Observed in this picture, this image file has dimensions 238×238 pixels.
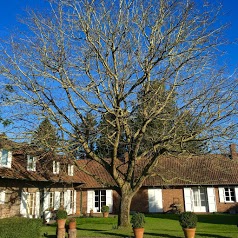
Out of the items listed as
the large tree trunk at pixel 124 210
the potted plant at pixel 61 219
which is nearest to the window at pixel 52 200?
the potted plant at pixel 61 219

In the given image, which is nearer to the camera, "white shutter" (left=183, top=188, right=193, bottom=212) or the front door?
"white shutter" (left=183, top=188, right=193, bottom=212)

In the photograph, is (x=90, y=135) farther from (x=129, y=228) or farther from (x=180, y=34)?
(x=180, y=34)

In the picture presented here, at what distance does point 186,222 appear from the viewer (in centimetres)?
1196

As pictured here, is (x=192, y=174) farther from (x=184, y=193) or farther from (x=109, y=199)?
(x=109, y=199)

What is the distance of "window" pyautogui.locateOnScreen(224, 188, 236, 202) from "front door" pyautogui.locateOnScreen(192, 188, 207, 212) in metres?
1.79

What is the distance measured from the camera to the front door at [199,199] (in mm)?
27677

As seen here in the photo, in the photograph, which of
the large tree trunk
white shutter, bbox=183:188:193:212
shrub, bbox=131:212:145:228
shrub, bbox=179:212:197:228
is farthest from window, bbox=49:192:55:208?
shrub, bbox=179:212:197:228

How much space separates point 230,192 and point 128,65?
698 inches

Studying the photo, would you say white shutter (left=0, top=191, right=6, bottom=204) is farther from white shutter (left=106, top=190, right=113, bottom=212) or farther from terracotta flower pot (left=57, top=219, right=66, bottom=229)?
white shutter (left=106, top=190, right=113, bottom=212)

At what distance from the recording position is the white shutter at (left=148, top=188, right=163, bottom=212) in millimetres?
28000

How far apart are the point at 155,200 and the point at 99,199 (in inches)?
213

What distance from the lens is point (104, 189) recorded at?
2964 centimetres

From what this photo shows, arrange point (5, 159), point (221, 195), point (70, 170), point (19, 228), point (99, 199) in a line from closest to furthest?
point (19, 228) → point (5, 159) → point (221, 195) → point (70, 170) → point (99, 199)

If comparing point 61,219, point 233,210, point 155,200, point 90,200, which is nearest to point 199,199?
point 233,210
